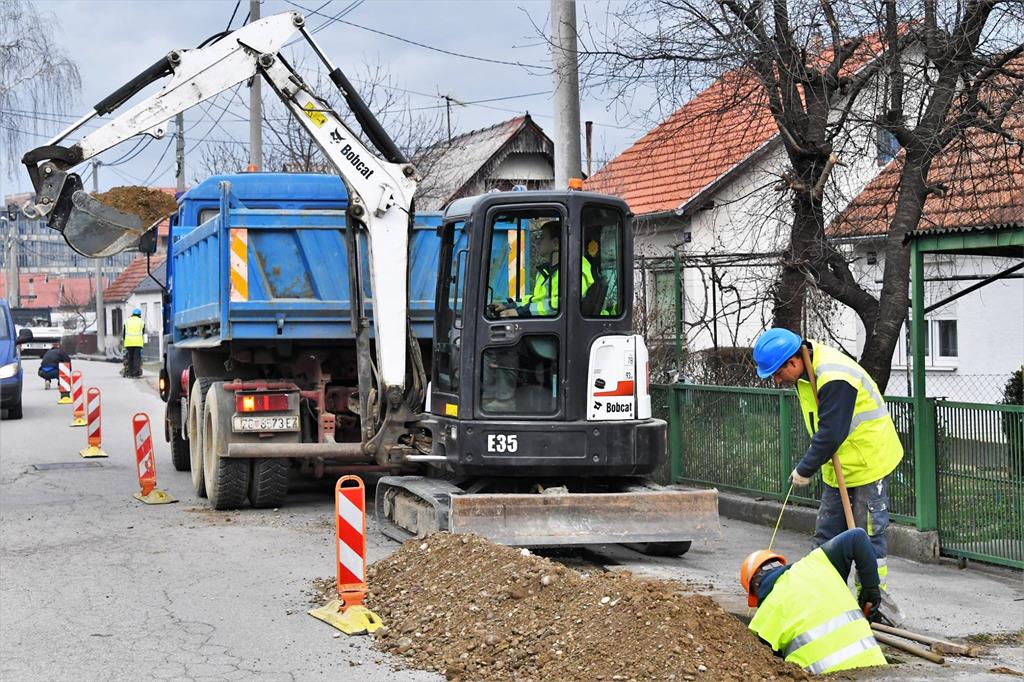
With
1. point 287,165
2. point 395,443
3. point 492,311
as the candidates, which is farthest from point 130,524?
point 287,165

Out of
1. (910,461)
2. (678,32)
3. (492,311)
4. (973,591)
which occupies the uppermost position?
(678,32)

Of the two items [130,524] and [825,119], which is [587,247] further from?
[130,524]

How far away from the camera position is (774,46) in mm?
10984

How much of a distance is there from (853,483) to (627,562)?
2.77 metres

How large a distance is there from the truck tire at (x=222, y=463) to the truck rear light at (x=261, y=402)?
163mm

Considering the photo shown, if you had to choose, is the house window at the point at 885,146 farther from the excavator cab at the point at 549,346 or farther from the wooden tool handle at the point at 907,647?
the wooden tool handle at the point at 907,647

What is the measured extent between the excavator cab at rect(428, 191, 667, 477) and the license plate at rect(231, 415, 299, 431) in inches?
102

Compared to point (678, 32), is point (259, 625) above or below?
below

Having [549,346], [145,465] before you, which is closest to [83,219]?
[145,465]

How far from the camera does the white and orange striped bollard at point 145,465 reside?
43.7 ft

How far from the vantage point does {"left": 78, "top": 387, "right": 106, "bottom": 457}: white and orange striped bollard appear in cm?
1769

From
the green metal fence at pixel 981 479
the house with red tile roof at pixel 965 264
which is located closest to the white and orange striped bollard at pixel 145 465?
the house with red tile roof at pixel 965 264

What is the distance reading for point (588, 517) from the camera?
9438mm

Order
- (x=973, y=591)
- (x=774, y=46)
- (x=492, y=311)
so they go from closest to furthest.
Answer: (x=973, y=591), (x=492, y=311), (x=774, y=46)
